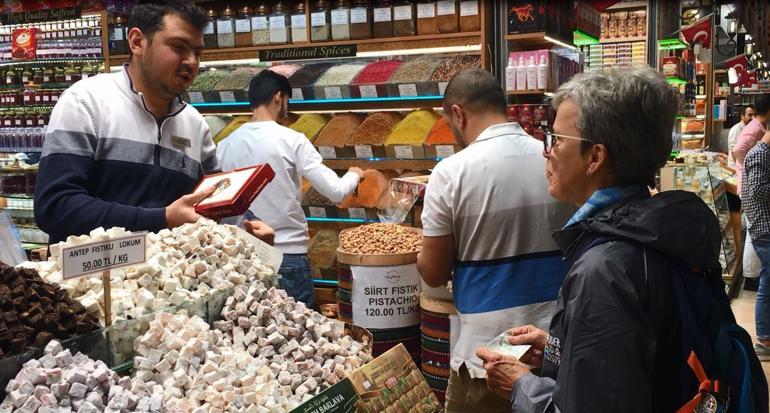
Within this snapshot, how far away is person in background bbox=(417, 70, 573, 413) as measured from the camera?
9.02ft

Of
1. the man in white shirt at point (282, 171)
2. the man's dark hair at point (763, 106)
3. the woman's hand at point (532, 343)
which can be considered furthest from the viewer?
the man's dark hair at point (763, 106)

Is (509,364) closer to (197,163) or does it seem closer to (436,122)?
(197,163)

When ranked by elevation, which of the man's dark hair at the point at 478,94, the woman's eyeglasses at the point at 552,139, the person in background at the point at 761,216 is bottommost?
the person in background at the point at 761,216

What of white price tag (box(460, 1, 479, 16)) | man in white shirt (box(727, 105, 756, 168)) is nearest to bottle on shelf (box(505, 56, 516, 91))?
white price tag (box(460, 1, 479, 16))

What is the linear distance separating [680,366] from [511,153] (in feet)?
4.77

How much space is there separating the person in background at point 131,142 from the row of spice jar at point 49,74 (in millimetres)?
4438

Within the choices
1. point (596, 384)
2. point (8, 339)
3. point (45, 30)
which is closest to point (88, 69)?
point (45, 30)

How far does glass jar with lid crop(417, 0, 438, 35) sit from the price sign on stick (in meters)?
3.64

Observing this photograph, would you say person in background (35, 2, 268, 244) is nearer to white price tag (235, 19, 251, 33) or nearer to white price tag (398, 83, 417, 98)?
white price tag (398, 83, 417, 98)

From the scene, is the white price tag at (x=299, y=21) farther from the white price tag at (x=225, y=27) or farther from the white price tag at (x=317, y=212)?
the white price tag at (x=317, y=212)

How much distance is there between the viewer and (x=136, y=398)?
151 cm

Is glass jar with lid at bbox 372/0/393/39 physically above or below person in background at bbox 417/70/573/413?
above

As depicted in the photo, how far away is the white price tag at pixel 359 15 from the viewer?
5.32 meters

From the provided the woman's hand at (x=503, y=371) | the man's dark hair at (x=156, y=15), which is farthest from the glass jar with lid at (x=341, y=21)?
the woman's hand at (x=503, y=371)
